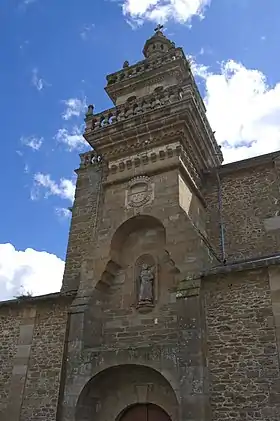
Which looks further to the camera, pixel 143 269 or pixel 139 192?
pixel 139 192

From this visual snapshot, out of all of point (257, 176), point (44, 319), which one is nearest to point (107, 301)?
point (44, 319)

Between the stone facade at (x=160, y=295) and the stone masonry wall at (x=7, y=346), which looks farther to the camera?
the stone masonry wall at (x=7, y=346)

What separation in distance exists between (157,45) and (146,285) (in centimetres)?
996

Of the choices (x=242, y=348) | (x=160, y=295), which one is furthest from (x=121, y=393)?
(x=242, y=348)

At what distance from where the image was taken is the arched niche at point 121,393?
343 inches

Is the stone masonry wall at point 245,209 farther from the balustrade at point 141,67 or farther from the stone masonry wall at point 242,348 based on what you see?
the balustrade at point 141,67

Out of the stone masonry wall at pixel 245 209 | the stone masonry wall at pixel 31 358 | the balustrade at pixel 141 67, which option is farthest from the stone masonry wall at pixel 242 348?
the balustrade at pixel 141 67

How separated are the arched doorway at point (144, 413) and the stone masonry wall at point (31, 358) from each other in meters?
1.57

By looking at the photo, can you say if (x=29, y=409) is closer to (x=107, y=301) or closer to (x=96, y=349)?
(x=96, y=349)

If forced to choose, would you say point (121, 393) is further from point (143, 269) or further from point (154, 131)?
point (154, 131)

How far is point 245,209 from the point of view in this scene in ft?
37.3

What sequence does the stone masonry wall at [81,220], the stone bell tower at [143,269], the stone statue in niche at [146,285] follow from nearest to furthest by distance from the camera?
the stone bell tower at [143,269] → the stone statue in niche at [146,285] → the stone masonry wall at [81,220]

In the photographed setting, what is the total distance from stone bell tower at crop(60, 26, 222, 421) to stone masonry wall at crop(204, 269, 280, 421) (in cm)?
29

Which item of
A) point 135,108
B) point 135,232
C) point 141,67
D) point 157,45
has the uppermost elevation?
point 157,45
